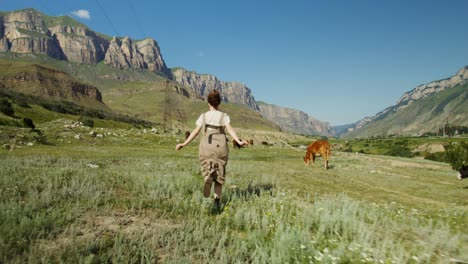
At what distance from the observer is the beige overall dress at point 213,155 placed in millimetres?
7855

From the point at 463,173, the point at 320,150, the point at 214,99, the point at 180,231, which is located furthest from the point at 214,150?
the point at 463,173

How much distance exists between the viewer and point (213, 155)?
309 inches

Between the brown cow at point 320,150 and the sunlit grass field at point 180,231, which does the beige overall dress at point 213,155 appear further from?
the brown cow at point 320,150

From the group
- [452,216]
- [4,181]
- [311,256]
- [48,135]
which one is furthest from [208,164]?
[48,135]

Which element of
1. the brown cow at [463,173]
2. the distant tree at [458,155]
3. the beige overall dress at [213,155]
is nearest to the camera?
the beige overall dress at [213,155]

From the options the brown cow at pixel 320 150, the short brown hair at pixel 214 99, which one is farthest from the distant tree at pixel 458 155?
the short brown hair at pixel 214 99

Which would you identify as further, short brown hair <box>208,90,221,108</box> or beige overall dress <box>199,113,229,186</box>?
short brown hair <box>208,90,221,108</box>

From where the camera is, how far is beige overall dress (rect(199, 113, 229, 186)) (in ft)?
25.8

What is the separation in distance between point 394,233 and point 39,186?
27.6 feet

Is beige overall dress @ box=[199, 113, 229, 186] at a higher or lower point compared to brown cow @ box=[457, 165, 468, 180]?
higher

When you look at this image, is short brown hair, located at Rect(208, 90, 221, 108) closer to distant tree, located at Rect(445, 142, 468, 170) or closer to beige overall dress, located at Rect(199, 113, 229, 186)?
beige overall dress, located at Rect(199, 113, 229, 186)

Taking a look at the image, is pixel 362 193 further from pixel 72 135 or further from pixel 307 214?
pixel 72 135

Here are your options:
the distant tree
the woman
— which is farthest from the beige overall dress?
the distant tree

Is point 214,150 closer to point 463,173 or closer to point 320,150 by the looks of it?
point 320,150
